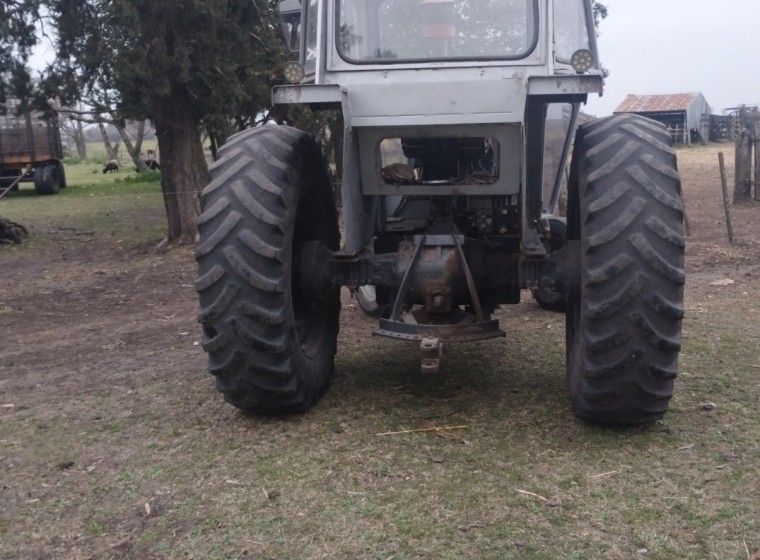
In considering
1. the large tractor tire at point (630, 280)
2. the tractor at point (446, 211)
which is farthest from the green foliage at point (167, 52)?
the large tractor tire at point (630, 280)

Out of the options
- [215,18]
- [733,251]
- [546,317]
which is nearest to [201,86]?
[215,18]

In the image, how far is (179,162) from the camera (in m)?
12.0

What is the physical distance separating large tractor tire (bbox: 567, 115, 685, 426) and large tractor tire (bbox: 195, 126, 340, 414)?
146 centimetres

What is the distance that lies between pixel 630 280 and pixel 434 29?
5.88 ft

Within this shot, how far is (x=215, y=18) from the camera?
1023 cm

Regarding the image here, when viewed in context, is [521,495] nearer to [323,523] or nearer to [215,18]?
[323,523]

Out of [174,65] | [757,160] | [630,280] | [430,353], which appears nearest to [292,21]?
[430,353]

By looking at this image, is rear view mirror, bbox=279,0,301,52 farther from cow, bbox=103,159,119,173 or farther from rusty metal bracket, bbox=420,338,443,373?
cow, bbox=103,159,119,173

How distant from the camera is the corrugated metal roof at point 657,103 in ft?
148

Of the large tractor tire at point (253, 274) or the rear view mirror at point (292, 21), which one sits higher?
the rear view mirror at point (292, 21)

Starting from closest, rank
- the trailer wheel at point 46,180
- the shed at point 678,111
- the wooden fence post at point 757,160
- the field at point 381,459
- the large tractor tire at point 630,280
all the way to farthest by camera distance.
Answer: the field at point 381,459 < the large tractor tire at point 630,280 < the wooden fence post at point 757,160 < the trailer wheel at point 46,180 < the shed at point 678,111

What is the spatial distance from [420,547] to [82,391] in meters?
2.91

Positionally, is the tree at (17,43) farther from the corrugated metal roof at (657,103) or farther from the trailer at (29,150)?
the corrugated metal roof at (657,103)

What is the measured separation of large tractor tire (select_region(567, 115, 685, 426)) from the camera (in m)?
3.75
